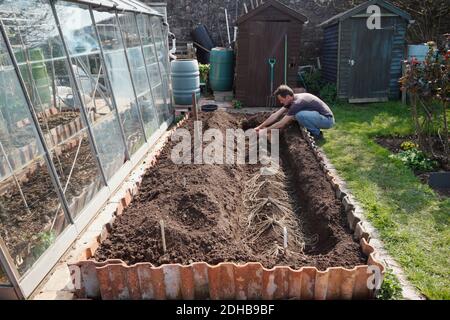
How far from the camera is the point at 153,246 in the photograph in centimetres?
294

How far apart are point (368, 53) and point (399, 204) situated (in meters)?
6.30

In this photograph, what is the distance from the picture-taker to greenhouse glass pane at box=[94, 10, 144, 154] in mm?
4846

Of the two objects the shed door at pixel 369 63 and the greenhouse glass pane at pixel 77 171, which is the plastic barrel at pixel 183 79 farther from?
the greenhouse glass pane at pixel 77 171

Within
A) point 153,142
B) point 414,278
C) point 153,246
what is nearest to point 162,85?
point 153,142

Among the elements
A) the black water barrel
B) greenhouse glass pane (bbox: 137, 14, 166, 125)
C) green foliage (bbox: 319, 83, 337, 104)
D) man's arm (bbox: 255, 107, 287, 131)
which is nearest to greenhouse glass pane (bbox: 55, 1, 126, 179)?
greenhouse glass pane (bbox: 137, 14, 166, 125)

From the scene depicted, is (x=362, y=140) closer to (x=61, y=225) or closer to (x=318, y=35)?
(x=61, y=225)

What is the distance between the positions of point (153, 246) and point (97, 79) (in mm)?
2646

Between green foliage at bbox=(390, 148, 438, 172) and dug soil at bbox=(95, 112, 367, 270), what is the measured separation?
4.90ft

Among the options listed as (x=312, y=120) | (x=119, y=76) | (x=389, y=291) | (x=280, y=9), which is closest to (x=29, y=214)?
(x=119, y=76)

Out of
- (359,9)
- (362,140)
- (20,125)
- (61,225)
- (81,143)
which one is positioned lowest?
(362,140)

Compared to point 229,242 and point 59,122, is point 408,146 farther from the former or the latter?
point 59,122

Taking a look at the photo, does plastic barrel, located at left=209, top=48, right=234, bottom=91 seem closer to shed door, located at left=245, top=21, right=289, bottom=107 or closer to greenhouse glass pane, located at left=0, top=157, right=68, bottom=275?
shed door, located at left=245, top=21, right=289, bottom=107

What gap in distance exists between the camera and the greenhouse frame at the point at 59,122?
2928mm

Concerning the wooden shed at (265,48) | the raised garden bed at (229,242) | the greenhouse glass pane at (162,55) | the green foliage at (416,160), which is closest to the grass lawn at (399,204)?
the green foliage at (416,160)
